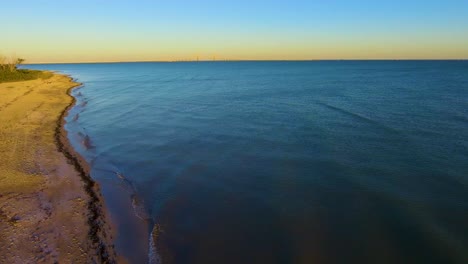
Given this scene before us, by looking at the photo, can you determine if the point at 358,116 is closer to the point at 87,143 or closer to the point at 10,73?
the point at 87,143

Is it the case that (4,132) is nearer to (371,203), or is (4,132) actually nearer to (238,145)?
(238,145)

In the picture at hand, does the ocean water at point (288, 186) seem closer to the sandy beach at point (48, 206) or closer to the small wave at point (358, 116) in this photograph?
the small wave at point (358, 116)

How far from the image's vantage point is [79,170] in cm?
1777

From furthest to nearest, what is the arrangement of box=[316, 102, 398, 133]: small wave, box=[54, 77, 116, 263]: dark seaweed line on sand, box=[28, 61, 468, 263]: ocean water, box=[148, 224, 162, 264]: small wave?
box=[316, 102, 398, 133]: small wave, box=[28, 61, 468, 263]: ocean water, box=[54, 77, 116, 263]: dark seaweed line on sand, box=[148, 224, 162, 264]: small wave

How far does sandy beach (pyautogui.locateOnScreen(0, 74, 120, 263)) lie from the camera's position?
1018cm

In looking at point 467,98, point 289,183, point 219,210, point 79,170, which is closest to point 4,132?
point 79,170

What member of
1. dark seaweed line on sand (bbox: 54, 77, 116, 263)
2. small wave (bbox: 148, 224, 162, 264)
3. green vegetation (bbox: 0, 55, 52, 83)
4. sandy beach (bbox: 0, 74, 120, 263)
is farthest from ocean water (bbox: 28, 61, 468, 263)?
green vegetation (bbox: 0, 55, 52, 83)

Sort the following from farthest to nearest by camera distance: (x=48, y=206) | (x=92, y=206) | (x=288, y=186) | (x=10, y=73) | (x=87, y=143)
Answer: (x=10, y=73) → (x=87, y=143) → (x=288, y=186) → (x=92, y=206) → (x=48, y=206)

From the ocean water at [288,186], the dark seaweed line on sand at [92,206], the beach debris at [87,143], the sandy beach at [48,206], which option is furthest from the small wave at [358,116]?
the beach debris at [87,143]

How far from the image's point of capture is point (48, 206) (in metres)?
13.1

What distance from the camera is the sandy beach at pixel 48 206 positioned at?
1018 cm

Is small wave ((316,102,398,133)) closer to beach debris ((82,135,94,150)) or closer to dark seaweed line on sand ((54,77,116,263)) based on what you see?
dark seaweed line on sand ((54,77,116,263))

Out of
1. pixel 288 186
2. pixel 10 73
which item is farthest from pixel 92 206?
pixel 10 73

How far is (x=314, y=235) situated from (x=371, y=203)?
3797 millimetres
